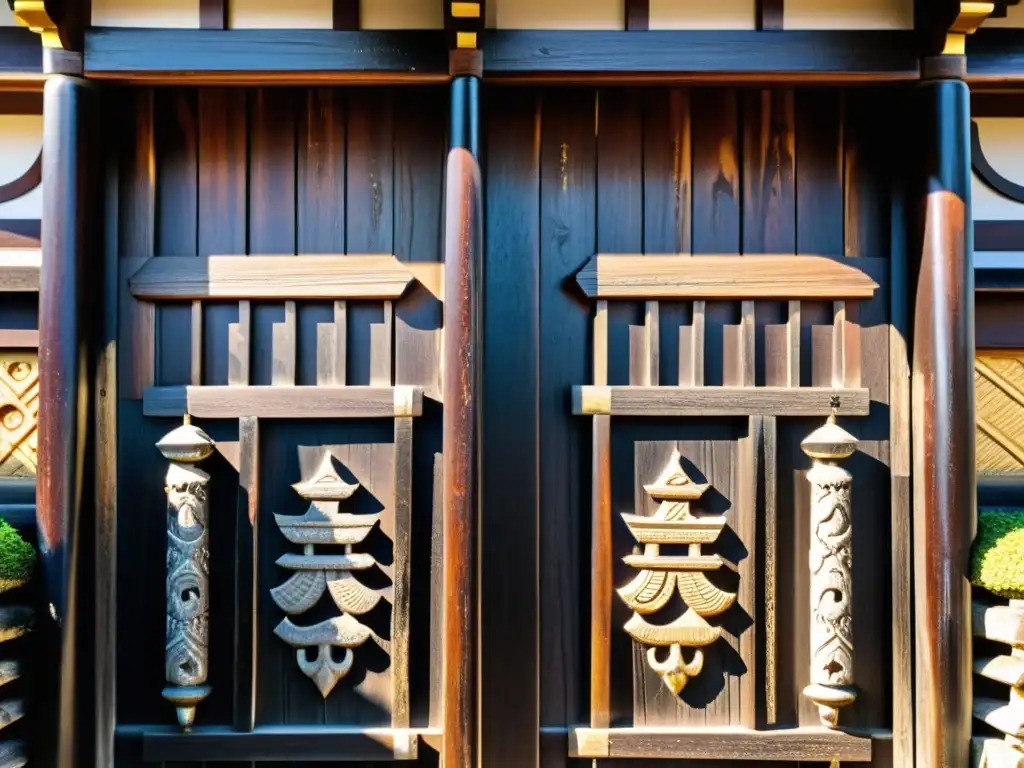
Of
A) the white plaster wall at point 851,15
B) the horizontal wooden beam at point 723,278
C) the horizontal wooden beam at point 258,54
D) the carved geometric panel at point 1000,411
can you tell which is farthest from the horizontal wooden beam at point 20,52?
the carved geometric panel at point 1000,411

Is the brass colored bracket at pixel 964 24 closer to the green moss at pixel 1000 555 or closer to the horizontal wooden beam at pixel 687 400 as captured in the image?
the horizontal wooden beam at pixel 687 400

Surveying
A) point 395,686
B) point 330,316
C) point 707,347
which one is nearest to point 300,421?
point 330,316

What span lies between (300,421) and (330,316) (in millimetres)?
372

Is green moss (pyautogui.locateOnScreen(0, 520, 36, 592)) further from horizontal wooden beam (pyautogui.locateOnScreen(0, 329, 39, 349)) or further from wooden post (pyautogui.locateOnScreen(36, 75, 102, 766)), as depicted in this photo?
horizontal wooden beam (pyautogui.locateOnScreen(0, 329, 39, 349))

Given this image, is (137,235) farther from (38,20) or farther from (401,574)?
(401,574)

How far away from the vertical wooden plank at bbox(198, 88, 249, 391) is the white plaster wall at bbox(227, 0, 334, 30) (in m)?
0.25

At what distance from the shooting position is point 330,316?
272 cm

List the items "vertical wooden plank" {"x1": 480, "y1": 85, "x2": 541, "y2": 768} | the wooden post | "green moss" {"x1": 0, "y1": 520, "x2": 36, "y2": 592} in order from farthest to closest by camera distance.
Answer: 1. "vertical wooden plank" {"x1": 480, "y1": 85, "x2": 541, "y2": 768}
2. the wooden post
3. "green moss" {"x1": 0, "y1": 520, "x2": 36, "y2": 592}

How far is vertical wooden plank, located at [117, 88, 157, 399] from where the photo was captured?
270 centimetres

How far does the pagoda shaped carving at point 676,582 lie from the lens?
2.64 m

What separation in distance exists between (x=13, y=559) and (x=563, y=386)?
1772 millimetres

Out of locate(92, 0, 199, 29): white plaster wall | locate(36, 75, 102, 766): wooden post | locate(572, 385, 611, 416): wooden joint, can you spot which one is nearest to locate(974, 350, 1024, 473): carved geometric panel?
locate(572, 385, 611, 416): wooden joint

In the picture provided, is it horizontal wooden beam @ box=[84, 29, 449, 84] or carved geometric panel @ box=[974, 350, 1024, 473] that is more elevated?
horizontal wooden beam @ box=[84, 29, 449, 84]

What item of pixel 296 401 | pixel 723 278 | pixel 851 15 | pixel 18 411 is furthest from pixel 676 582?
pixel 18 411
